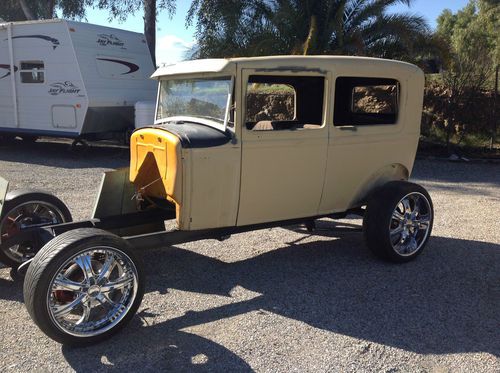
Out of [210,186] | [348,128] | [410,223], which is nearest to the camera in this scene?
[210,186]

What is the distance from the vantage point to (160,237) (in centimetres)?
424

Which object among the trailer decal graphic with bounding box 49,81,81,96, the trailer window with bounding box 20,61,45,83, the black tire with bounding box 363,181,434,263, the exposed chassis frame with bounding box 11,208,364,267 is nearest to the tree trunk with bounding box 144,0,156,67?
the trailer window with bounding box 20,61,45,83

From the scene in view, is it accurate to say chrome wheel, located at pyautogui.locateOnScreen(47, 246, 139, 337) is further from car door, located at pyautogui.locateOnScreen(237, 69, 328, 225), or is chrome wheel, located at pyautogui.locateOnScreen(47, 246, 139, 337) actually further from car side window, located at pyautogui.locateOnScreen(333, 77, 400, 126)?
car side window, located at pyautogui.locateOnScreen(333, 77, 400, 126)

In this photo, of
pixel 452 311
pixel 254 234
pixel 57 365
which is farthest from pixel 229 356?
pixel 254 234

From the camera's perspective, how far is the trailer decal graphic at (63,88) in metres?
11.8

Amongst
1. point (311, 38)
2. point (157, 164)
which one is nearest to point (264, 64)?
point (157, 164)

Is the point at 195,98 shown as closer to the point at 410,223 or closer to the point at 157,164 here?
the point at 157,164

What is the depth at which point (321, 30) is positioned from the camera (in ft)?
43.3

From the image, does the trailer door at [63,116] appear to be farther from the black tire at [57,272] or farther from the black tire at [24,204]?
the black tire at [57,272]

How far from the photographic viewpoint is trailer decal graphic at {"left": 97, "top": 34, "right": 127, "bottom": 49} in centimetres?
1227

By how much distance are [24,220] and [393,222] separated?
3438 millimetres

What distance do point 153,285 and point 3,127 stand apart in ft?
34.4

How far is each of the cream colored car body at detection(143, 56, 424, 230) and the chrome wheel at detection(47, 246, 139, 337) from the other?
757 mm

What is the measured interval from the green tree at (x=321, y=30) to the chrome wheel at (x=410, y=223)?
7556 millimetres
